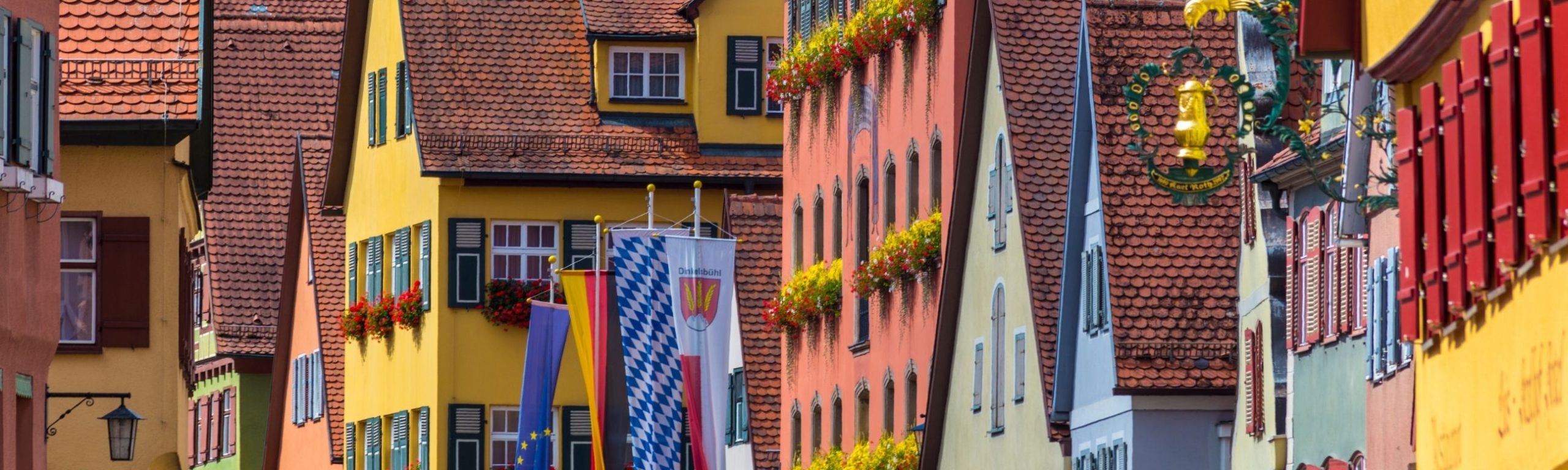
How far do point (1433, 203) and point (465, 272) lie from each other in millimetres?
33981

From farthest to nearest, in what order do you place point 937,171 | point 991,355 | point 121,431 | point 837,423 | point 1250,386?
point 837,423 → point 937,171 → point 991,355 → point 121,431 → point 1250,386

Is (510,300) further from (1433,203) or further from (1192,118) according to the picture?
(1433,203)

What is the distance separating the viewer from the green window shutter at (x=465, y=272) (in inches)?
1978

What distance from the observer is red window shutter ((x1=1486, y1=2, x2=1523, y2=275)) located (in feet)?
49.5

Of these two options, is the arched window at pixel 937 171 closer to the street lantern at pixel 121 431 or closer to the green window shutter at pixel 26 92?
the street lantern at pixel 121 431

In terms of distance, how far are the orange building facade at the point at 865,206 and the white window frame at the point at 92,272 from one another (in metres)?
8.02

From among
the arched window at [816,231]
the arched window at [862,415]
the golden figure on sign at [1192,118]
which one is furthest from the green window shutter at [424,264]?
the golden figure on sign at [1192,118]

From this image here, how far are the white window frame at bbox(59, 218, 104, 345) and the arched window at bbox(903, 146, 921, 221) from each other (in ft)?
26.5

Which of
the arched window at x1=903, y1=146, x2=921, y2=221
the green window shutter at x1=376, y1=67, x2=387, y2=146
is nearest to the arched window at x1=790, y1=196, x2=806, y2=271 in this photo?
the arched window at x1=903, y1=146, x2=921, y2=221

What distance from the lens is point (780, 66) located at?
42.8m

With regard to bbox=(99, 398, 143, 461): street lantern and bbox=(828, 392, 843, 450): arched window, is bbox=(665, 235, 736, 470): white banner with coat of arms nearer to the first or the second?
bbox=(828, 392, 843, 450): arched window

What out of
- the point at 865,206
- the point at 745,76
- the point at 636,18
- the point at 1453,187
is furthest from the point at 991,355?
the point at 1453,187

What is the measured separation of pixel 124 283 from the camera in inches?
1371

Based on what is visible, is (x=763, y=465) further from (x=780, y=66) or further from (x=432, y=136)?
(x=432, y=136)
